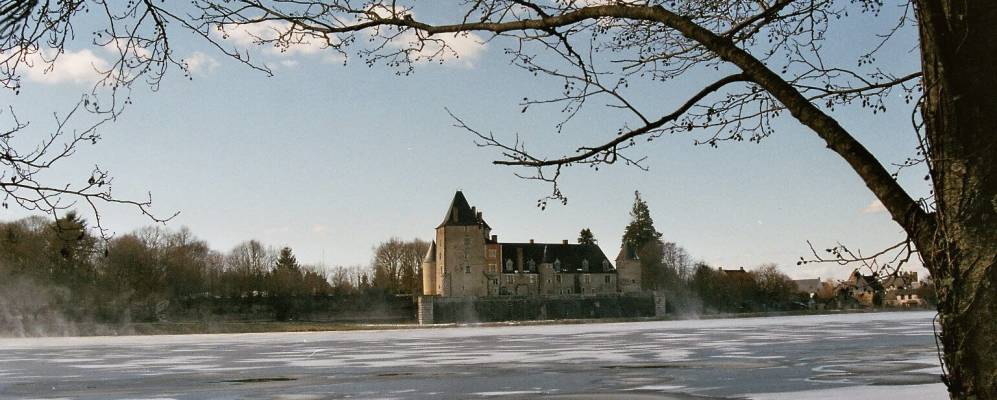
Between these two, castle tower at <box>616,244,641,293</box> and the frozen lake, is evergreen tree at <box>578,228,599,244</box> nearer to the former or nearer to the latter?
castle tower at <box>616,244,641,293</box>

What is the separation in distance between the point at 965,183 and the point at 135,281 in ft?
224

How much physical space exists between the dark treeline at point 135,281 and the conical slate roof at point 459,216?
8836 mm

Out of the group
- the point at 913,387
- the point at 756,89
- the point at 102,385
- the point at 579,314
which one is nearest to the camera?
the point at 756,89

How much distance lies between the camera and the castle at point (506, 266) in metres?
66.9

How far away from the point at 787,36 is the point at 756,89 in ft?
1.75

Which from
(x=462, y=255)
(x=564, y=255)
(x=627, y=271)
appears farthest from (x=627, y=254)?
(x=462, y=255)

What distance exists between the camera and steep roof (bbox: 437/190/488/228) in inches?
2660

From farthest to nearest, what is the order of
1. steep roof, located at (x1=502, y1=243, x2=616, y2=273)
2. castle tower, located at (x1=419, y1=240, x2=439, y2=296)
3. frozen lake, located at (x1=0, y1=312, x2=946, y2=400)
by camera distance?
steep roof, located at (x1=502, y1=243, x2=616, y2=273) → castle tower, located at (x1=419, y1=240, x2=439, y2=296) → frozen lake, located at (x1=0, y1=312, x2=946, y2=400)

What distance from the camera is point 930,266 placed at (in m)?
3.29

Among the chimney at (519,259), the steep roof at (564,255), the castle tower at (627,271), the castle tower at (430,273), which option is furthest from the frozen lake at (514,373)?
the castle tower at (627,271)

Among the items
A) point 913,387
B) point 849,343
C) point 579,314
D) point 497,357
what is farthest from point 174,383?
point 579,314

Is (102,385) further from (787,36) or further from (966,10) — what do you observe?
(966,10)

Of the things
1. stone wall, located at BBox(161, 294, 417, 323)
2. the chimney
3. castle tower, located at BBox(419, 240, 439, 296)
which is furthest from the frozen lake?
the chimney

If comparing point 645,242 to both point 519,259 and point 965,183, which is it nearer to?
point 519,259
